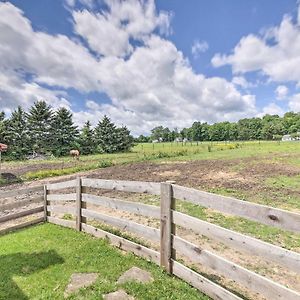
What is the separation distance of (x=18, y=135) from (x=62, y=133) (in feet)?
22.3

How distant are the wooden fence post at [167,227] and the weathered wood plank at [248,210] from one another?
0.15 m

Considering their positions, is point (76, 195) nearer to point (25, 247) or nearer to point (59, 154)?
point (25, 247)

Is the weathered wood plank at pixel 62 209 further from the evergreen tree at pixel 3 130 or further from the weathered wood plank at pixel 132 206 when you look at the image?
the evergreen tree at pixel 3 130

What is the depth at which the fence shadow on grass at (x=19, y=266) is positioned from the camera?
11.7 ft

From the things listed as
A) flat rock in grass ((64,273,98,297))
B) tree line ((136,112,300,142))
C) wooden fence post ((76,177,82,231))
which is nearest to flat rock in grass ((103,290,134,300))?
flat rock in grass ((64,273,98,297))

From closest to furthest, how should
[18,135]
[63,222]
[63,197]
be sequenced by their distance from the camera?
[63,222] → [63,197] → [18,135]

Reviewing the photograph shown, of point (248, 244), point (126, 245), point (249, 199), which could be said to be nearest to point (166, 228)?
point (126, 245)

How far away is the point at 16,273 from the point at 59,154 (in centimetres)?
3821

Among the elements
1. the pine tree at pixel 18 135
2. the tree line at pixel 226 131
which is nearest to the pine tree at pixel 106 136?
the pine tree at pixel 18 135

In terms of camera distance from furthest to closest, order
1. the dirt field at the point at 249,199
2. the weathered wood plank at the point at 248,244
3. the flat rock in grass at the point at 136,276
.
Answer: the dirt field at the point at 249,199, the flat rock in grass at the point at 136,276, the weathered wood plank at the point at 248,244

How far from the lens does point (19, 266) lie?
4309 mm

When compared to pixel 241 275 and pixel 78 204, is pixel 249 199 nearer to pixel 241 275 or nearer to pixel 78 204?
pixel 78 204

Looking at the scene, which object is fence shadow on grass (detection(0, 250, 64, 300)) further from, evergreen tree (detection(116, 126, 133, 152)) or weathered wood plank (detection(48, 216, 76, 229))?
evergreen tree (detection(116, 126, 133, 152))

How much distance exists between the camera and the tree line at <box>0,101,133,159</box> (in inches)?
1431
